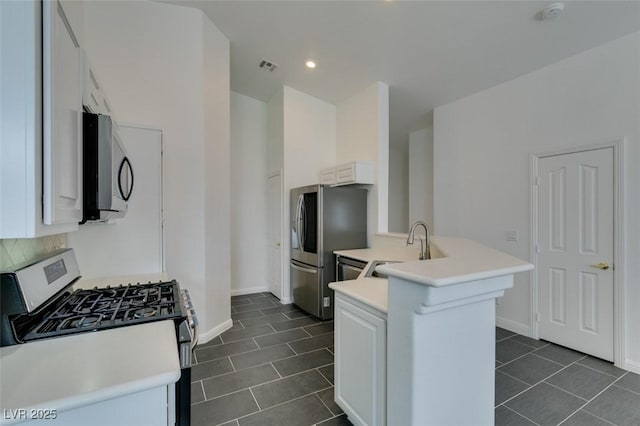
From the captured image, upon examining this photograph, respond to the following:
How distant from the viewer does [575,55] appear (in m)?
2.93

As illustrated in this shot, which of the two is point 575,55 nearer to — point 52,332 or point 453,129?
point 453,129

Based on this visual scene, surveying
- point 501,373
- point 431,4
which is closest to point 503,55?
point 431,4

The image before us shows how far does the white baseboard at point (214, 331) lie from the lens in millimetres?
2990

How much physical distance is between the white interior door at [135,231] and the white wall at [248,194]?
250cm

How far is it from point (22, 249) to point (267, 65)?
3.39 m

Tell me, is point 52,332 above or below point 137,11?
below

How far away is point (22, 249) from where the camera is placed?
4.25ft

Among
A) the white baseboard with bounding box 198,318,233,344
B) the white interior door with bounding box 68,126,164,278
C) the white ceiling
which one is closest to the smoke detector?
the white ceiling

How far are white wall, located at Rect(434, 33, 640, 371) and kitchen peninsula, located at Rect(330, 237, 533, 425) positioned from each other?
7.60ft

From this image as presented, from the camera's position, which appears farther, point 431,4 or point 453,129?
point 453,129

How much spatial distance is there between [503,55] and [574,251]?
224 cm

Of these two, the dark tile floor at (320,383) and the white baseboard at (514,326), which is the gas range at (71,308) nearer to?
the dark tile floor at (320,383)

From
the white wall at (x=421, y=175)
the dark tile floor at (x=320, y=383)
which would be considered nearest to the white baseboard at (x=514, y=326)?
the dark tile floor at (x=320, y=383)

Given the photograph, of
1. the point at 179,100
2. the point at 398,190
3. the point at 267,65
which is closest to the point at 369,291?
the point at 179,100
